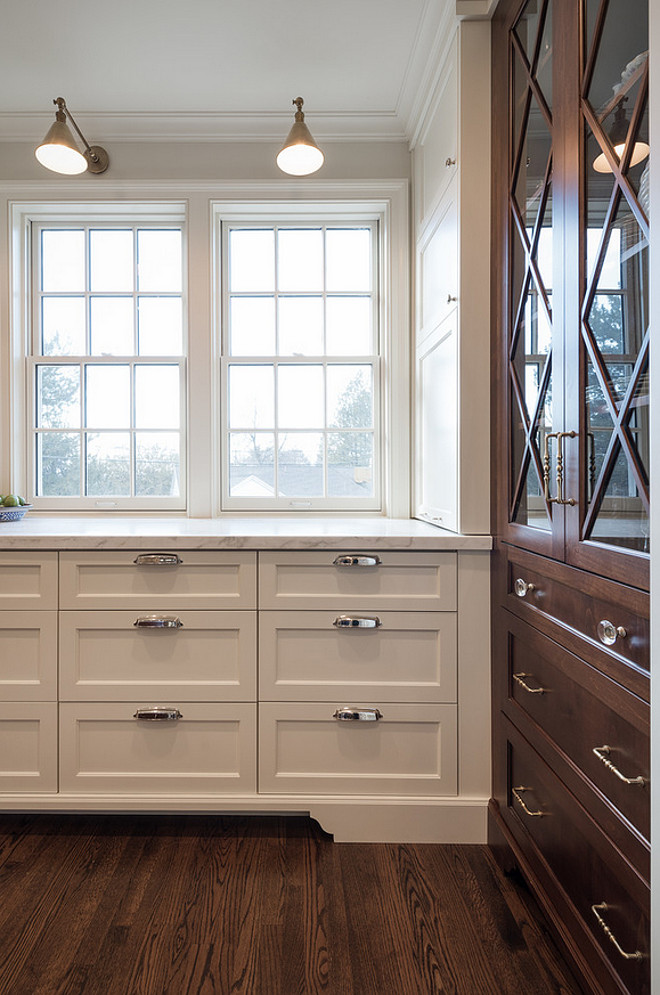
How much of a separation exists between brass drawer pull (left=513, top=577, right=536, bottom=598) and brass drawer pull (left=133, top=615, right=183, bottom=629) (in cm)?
106

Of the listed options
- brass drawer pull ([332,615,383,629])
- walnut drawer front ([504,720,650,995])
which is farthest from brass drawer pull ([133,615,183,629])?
walnut drawer front ([504,720,650,995])

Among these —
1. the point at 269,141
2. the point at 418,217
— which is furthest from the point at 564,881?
the point at 269,141

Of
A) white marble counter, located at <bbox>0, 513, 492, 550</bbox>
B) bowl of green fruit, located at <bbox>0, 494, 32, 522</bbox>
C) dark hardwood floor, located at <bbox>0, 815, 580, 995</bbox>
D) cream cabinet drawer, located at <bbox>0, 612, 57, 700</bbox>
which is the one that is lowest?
dark hardwood floor, located at <bbox>0, 815, 580, 995</bbox>

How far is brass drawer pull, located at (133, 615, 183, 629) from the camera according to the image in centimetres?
199

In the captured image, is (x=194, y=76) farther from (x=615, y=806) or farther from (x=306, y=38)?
(x=615, y=806)

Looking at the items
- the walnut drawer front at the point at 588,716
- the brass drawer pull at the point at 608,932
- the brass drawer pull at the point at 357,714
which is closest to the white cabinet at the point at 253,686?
the brass drawer pull at the point at 357,714

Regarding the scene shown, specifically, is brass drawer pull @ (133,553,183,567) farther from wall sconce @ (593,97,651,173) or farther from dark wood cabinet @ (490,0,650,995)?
wall sconce @ (593,97,651,173)

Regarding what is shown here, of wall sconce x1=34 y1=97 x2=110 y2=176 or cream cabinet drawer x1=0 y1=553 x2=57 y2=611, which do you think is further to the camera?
wall sconce x1=34 y1=97 x2=110 y2=176

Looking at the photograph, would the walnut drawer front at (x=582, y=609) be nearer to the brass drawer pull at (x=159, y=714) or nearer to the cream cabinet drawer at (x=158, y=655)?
the cream cabinet drawer at (x=158, y=655)

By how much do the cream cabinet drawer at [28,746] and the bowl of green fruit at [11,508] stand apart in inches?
31.0

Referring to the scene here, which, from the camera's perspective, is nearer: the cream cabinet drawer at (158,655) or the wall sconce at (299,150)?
the cream cabinet drawer at (158,655)

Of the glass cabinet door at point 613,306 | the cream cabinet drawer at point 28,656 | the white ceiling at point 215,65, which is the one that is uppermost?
the white ceiling at point 215,65

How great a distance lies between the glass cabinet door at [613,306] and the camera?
41.7 inches

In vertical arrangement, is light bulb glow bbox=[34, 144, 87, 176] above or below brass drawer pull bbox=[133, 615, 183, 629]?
above
